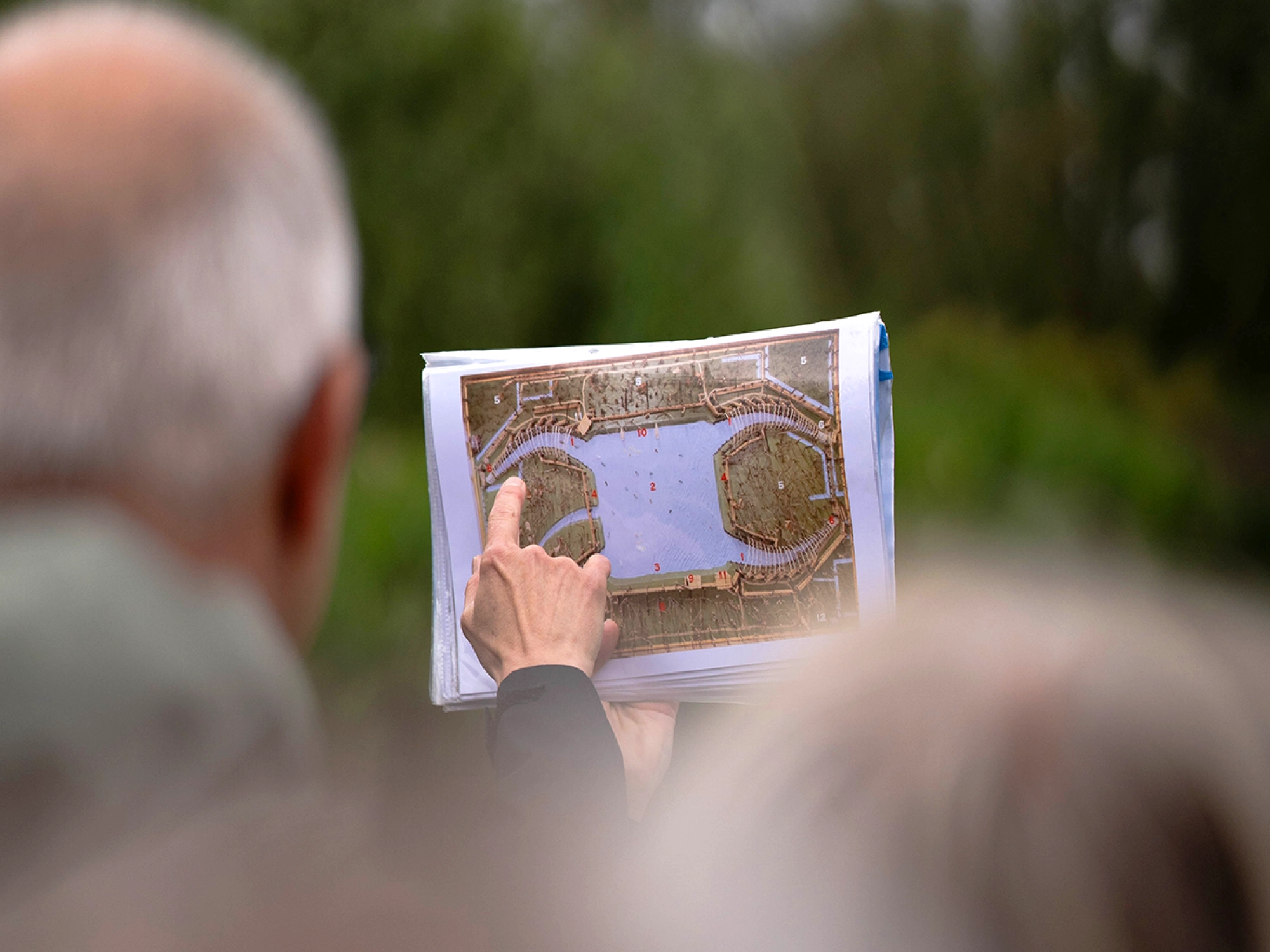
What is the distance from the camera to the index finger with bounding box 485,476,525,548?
127cm

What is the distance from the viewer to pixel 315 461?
65cm

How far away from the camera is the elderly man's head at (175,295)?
566 mm

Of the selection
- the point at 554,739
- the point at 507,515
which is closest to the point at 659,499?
the point at 507,515

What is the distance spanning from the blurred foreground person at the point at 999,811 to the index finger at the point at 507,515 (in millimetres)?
693

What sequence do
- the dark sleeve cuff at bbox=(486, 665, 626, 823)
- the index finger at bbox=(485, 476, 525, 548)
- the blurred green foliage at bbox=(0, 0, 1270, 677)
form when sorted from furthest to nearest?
1. the blurred green foliage at bbox=(0, 0, 1270, 677)
2. the index finger at bbox=(485, 476, 525, 548)
3. the dark sleeve cuff at bbox=(486, 665, 626, 823)

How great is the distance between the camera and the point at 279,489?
0.63 metres

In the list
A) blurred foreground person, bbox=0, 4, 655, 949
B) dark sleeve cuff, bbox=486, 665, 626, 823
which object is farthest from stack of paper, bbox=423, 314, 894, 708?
blurred foreground person, bbox=0, 4, 655, 949

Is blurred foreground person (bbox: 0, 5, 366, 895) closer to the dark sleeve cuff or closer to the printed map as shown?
the dark sleeve cuff

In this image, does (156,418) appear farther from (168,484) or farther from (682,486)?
(682,486)

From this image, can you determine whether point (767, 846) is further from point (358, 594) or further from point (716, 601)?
point (358, 594)

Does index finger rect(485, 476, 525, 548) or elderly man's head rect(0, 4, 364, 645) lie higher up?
elderly man's head rect(0, 4, 364, 645)

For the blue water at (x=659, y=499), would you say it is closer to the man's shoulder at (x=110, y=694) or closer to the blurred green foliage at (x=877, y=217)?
the man's shoulder at (x=110, y=694)

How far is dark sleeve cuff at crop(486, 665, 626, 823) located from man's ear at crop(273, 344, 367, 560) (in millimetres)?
468

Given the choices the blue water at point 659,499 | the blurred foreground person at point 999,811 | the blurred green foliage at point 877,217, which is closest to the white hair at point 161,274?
the blurred foreground person at point 999,811
